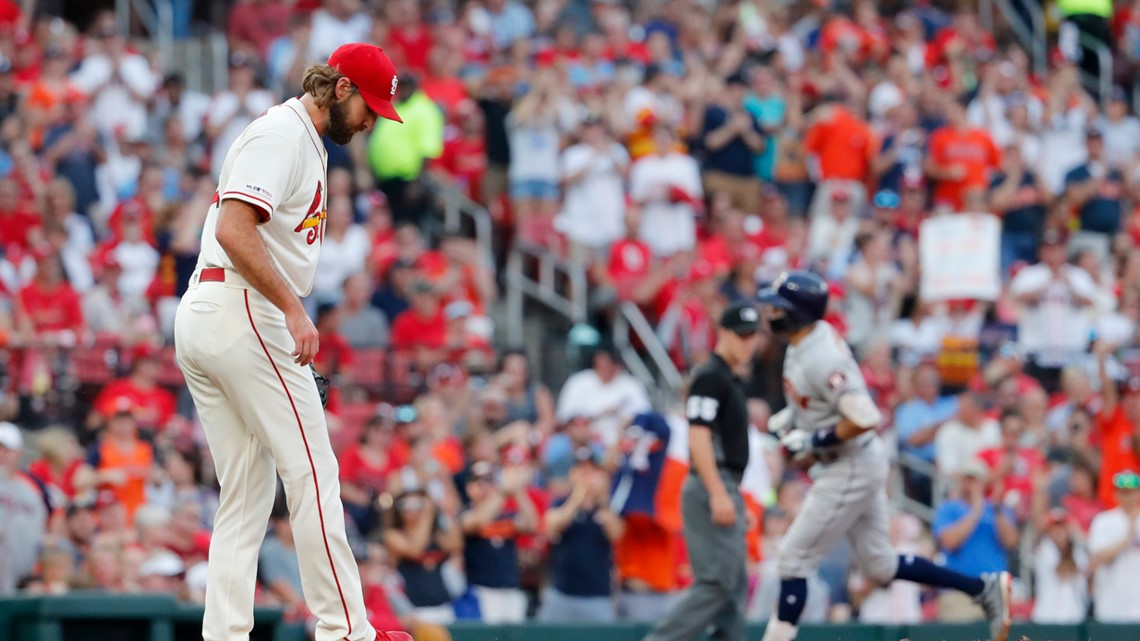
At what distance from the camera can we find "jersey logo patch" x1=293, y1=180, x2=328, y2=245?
629 centimetres

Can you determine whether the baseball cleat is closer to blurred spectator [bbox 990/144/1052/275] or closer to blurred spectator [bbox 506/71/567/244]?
blurred spectator [bbox 506/71/567/244]

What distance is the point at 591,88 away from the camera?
55.9ft

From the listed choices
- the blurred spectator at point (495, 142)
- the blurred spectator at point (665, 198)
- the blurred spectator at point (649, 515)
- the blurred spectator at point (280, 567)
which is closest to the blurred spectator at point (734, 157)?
the blurred spectator at point (665, 198)

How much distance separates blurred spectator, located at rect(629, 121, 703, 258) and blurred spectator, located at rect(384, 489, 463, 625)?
4899 mm

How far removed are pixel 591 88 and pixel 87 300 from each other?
575cm

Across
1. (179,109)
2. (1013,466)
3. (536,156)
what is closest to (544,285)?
(536,156)

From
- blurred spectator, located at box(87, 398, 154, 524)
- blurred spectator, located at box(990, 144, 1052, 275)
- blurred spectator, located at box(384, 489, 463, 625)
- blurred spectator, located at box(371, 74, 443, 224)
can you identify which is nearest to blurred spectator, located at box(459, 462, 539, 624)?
blurred spectator, located at box(384, 489, 463, 625)

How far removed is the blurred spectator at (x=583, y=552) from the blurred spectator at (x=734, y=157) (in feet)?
18.4

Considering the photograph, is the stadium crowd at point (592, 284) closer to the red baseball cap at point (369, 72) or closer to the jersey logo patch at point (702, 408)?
the jersey logo patch at point (702, 408)

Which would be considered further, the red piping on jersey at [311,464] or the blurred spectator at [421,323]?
the blurred spectator at [421,323]

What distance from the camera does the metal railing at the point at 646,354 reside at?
14.7m

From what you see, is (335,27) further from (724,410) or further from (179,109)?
(724,410)

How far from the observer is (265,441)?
20.5 feet

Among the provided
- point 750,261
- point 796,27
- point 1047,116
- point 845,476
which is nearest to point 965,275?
point 750,261
